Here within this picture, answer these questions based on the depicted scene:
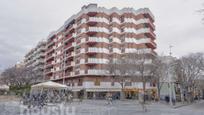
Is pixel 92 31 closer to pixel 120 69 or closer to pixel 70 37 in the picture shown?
pixel 70 37

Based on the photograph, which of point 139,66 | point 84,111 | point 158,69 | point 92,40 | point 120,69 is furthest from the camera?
point 92,40

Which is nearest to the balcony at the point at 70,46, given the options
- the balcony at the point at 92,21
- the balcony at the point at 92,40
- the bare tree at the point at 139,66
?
the balcony at the point at 92,40

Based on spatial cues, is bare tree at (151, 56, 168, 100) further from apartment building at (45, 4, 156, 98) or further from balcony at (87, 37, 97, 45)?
balcony at (87, 37, 97, 45)

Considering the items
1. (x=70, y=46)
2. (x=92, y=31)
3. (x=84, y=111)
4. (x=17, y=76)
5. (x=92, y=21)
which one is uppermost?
(x=92, y=21)

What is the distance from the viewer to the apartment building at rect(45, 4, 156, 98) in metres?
59.7

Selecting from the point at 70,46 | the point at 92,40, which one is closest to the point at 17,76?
the point at 70,46

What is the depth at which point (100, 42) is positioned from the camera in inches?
2438

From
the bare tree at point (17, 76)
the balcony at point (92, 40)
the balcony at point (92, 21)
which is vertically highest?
the balcony at point (92, 21)

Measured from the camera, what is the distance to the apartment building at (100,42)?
59688 mm

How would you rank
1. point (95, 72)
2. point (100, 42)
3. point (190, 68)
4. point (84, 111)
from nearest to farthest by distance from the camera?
point (84, 111) < point (190, 68) < point (95, 72) < point (100, 42)

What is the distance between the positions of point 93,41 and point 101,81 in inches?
392

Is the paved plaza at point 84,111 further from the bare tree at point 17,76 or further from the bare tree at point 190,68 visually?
the bare tree at point 17,76

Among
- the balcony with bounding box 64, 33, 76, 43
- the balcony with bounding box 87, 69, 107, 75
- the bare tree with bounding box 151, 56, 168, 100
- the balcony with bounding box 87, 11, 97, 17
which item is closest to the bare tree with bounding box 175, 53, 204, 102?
the bare tree with bounding box 151, 56, 168, 100

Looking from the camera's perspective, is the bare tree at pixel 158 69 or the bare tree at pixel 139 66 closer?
the bare tree at pixel 139 66
